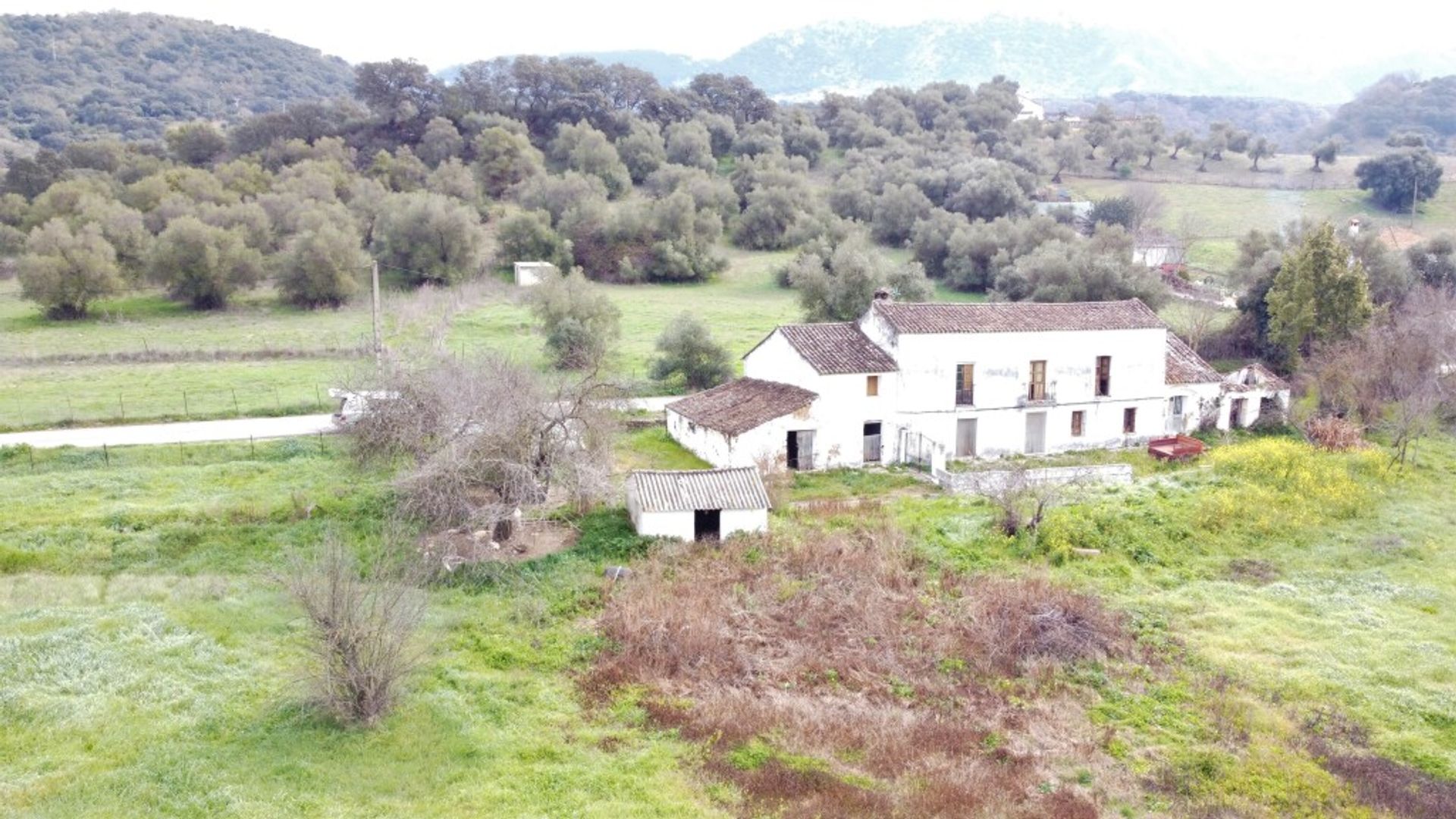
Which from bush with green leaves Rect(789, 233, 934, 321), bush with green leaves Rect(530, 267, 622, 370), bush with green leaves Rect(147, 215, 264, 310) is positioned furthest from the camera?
bush with green leaves Rect(147, 215, 264, 310)

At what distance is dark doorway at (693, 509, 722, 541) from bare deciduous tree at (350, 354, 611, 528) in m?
2.30

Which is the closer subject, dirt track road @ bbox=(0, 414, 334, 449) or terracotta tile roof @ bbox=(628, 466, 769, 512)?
terracotta tile roof @ bbox=(628, 466, 769, 512)

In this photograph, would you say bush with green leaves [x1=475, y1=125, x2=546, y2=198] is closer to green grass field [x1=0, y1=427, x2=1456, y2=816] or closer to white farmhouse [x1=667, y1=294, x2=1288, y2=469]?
white farmhouse [x1=667, y1=294, x2=1288, y2=469]

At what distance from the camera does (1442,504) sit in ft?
89.0

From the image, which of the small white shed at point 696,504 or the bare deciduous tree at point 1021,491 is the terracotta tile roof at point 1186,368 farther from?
the small white shed at point 696,504

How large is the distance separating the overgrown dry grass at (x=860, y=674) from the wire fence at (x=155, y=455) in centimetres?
1266

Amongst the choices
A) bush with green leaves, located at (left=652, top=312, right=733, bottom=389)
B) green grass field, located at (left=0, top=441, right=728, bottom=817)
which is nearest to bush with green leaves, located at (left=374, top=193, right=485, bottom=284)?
bush with green leaves, located at (left=652, top=312, right=733, bottom=389)

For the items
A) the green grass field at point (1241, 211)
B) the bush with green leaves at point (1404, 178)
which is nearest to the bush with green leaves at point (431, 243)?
the green grass field at point (1241, 211)

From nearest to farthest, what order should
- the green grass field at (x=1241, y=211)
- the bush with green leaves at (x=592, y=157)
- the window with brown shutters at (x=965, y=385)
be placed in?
the window with brown shutters at (x=965, y=385) < the green grass field at (x=1241, y=211) < the bush with green leaves at (x=592, y=157)

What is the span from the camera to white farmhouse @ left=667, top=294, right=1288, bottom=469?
29.8 meters

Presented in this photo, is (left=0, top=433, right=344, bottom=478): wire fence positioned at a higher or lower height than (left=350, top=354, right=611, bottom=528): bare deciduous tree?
lower

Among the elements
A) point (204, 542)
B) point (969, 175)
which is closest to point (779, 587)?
point (204, 542)

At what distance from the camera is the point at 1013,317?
3238 centimetres

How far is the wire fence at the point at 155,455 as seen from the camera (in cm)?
2756
